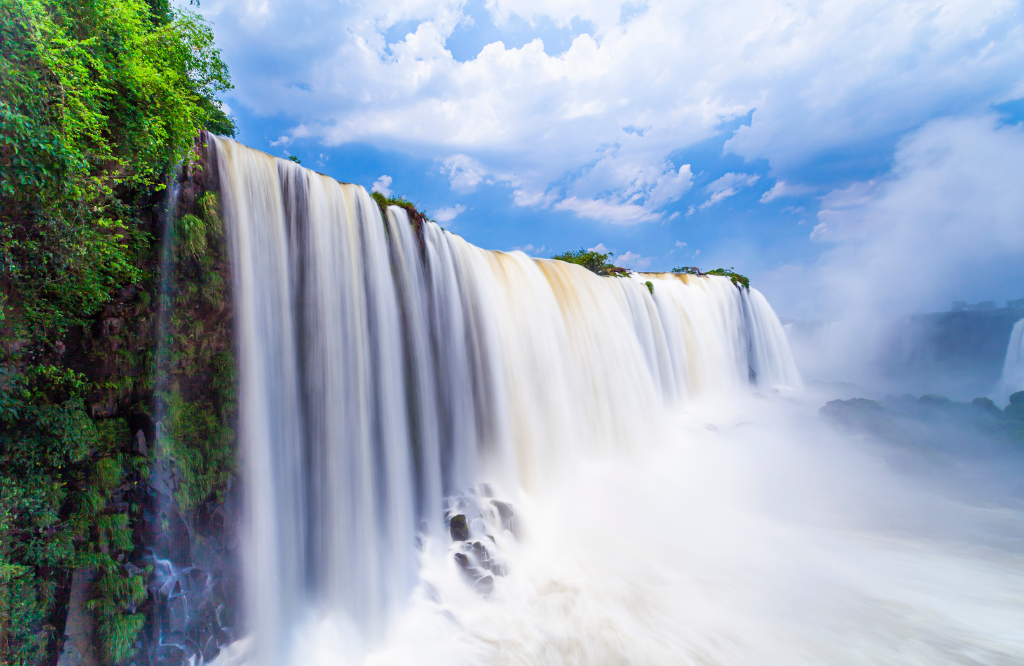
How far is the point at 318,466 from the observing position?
17.7 feet

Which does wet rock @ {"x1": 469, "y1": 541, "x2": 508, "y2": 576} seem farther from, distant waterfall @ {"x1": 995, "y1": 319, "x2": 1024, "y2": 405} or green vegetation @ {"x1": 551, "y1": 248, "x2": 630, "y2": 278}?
distant waterfall @ {"x1": 995, "y1": 319, "x2": 1024, "y2": 405}

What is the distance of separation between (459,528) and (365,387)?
2.97m

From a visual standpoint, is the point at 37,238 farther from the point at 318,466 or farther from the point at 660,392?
the point at 660,392

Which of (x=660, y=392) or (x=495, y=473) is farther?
(x=660, y=392)

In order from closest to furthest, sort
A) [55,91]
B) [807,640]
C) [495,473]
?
[55,91], [807,640], [495,473]

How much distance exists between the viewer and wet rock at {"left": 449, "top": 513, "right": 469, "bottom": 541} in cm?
628

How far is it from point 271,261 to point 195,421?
7.73 feet

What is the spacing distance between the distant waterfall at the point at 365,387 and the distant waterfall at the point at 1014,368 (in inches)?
1200

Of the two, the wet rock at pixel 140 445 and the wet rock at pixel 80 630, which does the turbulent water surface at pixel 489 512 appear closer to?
the wet rock at pixel 140 445

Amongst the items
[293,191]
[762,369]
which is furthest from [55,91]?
[762,369]

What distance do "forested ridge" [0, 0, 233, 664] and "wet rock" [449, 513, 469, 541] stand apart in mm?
3527

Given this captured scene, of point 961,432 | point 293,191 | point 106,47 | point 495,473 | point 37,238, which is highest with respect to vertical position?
point 106,47

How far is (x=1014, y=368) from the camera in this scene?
2241 cm

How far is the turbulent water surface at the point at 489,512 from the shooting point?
486 cm
